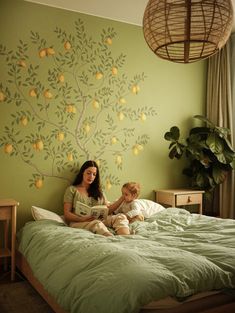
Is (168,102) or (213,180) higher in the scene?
(168,102)

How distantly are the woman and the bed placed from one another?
14 cm

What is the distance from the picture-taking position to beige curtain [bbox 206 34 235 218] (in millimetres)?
4133

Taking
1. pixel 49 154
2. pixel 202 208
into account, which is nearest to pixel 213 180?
pixel 202 208

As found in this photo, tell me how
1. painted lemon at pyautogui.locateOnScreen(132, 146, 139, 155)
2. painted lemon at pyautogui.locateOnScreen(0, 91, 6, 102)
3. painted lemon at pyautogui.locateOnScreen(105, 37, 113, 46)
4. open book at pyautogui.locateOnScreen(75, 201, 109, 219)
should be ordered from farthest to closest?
painted lemon at pyautogui.locateOnScreen(132, 146, 139, 155) < painted lemon at pyautogui.locateOnScreen(105, 37, 113, 46) < painted lemon at pyautogui.locateOnScreen(0, 91, 6, 102) < open book at pyautogui.locateOnScreen(75, 201, 109, 219)

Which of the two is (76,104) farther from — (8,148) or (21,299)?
(21,299)

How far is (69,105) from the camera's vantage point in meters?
3.50

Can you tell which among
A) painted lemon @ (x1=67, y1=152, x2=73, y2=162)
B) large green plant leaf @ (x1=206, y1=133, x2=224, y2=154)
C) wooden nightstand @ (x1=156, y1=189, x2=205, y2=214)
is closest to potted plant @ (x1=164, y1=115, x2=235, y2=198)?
large green plant leaf @ (x1=206, y1=133, x2=224, y2=154)

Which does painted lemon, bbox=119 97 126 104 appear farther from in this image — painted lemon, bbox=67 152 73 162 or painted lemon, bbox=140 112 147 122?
painted lemon, bbox=67 152 73 162

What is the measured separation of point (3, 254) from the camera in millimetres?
2920

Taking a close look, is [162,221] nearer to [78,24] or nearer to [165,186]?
[165,186]

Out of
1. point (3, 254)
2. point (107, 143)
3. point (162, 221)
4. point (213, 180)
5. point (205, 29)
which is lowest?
point (3, 254)

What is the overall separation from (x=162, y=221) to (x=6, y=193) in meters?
1.44

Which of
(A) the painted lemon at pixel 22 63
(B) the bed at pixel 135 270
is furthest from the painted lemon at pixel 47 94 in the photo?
(B) the bed at pixel 135 270

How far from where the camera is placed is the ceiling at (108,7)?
329 centimetres
